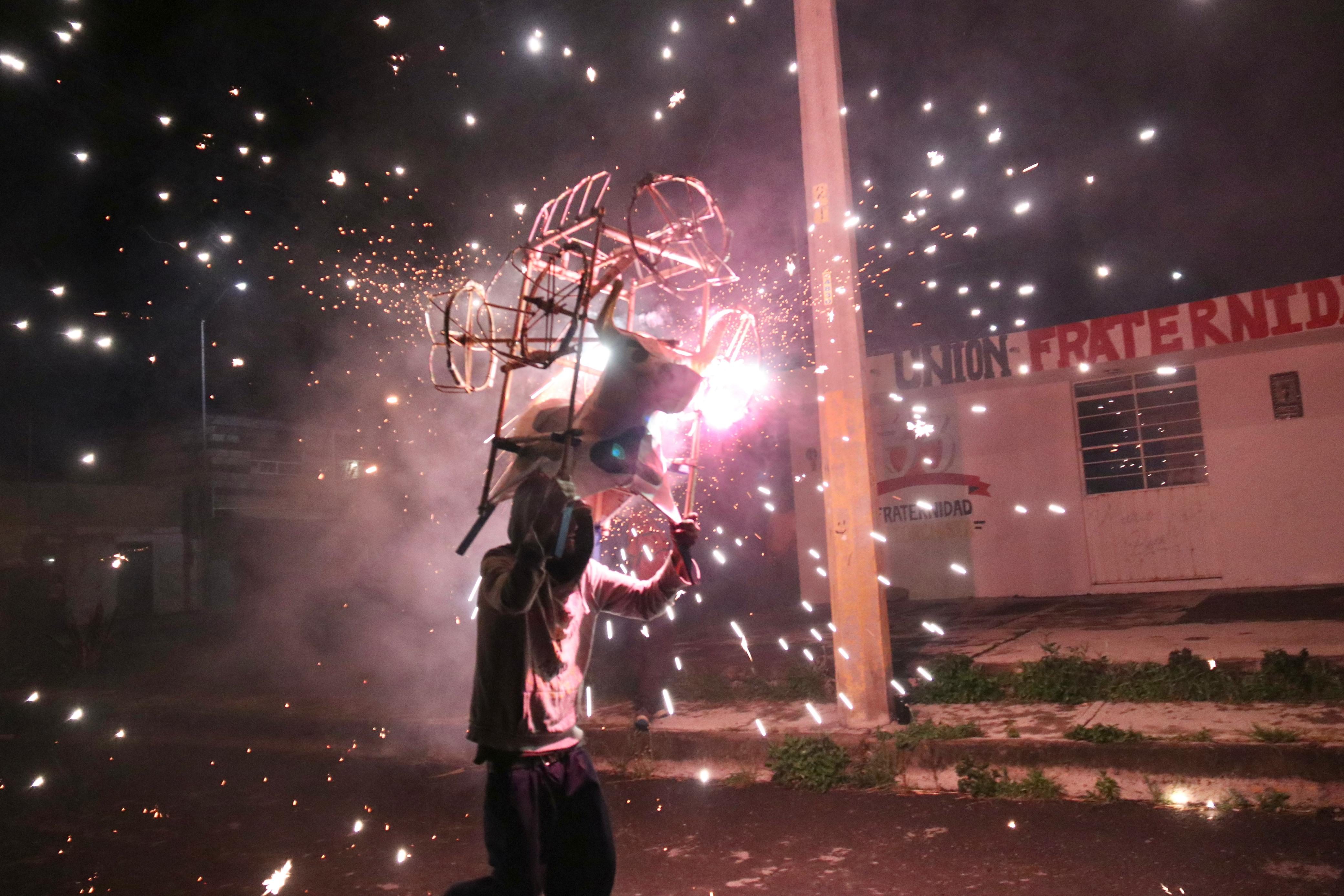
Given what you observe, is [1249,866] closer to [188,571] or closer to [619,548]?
[619,548]

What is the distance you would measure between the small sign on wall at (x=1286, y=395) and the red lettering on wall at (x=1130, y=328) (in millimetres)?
1585

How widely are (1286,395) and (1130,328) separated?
1.96m

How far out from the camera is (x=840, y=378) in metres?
6.09

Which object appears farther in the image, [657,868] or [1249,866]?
[657,868]

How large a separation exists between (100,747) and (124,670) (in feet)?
16.4

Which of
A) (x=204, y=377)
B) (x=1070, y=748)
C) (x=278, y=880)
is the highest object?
(x=204, y=377)

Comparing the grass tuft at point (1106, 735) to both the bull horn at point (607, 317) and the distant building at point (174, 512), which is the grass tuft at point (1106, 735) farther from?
the distant building at point (174, 512)

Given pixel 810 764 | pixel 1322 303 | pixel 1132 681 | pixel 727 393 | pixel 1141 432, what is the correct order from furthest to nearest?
pixel 1141 432
pixel 1322 303
pixel 1132 681
pixel 810 764
pixel 727 393

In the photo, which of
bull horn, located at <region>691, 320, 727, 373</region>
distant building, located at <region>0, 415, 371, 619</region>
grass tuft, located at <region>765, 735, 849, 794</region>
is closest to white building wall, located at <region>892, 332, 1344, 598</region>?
→ grass tuft, located at <region>765, 735, 849, 794</region>

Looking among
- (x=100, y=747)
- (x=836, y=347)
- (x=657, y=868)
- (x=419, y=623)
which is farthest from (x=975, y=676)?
(x=100, y=747)

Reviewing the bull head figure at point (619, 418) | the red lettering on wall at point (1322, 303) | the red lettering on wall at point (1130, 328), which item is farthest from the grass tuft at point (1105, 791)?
the red lettering on wall at point (1322, 303)

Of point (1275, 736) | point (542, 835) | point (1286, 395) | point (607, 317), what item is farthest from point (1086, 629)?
point (607, 317)

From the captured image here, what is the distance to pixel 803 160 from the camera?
20.5 ft

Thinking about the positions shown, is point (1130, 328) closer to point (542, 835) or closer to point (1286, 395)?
point (1286, 395)
